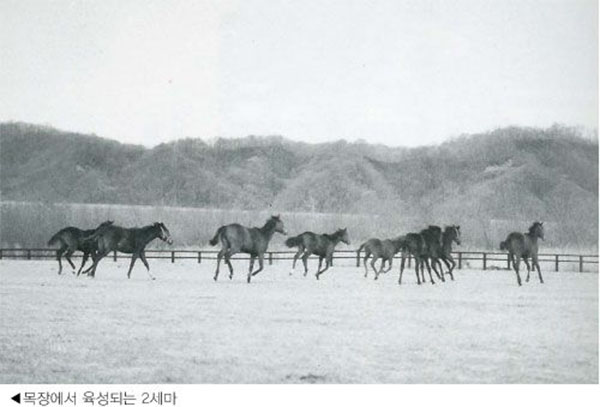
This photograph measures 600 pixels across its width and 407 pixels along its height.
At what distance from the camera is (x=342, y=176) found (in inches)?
1017

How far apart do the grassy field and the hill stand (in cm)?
252

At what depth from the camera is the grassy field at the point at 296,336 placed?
7449 millimetres

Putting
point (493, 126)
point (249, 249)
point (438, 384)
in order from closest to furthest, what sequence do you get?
point (438, 384)
point (493, 126)
point (249, 249)

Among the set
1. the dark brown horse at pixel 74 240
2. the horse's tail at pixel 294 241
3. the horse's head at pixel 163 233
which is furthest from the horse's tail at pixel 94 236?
the horse's tail at pixel 294 241

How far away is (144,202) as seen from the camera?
77.0 feet

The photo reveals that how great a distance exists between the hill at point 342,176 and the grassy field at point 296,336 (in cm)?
252

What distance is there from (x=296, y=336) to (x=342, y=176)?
17.5 meters

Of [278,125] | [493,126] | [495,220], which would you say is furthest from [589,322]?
[495,220]

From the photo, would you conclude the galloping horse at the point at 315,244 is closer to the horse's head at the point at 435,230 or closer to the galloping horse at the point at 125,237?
the horse's head at the point at 435,230

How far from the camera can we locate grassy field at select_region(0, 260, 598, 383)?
24.4ft

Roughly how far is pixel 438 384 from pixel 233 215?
19.5 metres

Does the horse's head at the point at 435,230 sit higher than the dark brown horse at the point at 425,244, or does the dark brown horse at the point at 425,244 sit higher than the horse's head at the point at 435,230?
the horse's head at the point at 435,230

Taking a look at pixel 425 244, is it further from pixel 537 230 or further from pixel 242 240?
pixel 242 240
